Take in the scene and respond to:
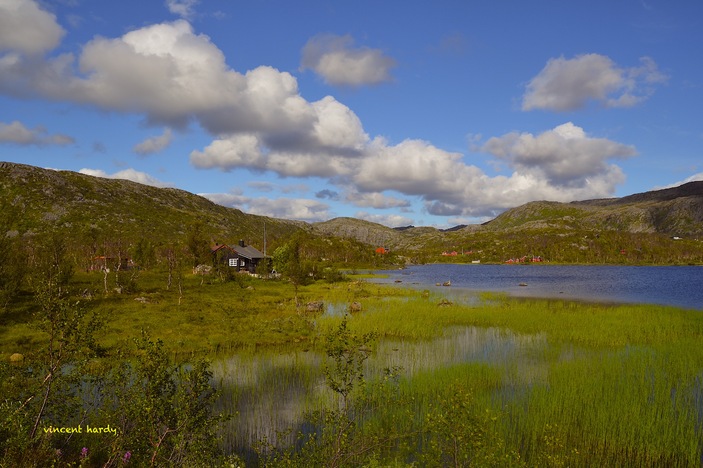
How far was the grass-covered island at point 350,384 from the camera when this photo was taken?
10398 millimetres

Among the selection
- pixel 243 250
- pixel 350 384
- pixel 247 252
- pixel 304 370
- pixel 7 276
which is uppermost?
pixel 243 250

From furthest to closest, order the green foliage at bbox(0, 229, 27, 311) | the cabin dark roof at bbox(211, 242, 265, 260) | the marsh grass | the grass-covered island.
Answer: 1. the cabin dark roof at bbox(211, 242, 265, 260)
2. the green foliage at bbox(0, 229, 27, 311)
3. the marsh grass
4. the grass-covered island

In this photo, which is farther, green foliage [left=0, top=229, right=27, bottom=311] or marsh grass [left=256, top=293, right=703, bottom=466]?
green foliage [left=0, top=229, right=27, bottom=311]

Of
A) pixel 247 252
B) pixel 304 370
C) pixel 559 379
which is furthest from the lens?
pixel 247 252

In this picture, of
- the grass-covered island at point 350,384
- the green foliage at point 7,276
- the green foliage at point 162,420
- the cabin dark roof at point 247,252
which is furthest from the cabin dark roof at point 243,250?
the green foliage at point 162,420

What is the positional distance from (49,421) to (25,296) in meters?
48.8

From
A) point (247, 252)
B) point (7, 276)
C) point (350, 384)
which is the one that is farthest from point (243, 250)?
point (350, 384)

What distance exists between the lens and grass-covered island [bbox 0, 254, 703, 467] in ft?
34.1

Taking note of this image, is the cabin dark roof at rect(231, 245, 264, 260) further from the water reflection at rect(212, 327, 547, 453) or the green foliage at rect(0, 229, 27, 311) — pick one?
the water reflection at rect(212, 327, 547, 453)

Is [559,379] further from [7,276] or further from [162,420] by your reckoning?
[7,276]

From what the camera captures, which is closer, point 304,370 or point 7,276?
point 304,370

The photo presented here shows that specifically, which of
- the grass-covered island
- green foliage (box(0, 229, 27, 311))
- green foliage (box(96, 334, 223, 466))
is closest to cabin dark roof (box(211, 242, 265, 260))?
the grass-covered island

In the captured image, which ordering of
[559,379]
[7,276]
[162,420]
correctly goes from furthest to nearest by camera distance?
[7,276] → [559,379] → [162,420]

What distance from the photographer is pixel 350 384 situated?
11523 millimetres
